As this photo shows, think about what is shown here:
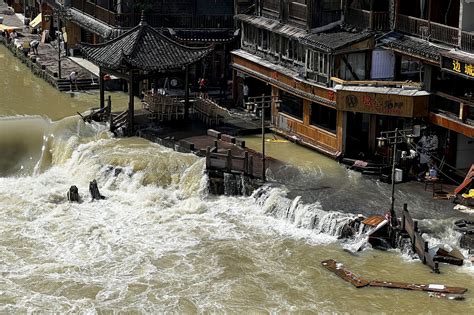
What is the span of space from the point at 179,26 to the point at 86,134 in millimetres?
16407

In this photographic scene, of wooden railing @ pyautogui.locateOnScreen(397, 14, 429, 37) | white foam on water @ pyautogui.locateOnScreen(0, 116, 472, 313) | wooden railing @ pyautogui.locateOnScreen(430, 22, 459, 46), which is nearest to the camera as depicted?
white foam on water @ pyautogui.locateOnScreen(0, 116, 472, 313)

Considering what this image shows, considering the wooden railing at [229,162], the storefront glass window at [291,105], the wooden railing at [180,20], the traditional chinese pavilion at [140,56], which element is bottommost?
the wooden railing at [229,162]

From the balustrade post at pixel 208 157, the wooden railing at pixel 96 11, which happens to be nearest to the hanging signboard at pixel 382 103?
the balustrade post at pixel 208 157

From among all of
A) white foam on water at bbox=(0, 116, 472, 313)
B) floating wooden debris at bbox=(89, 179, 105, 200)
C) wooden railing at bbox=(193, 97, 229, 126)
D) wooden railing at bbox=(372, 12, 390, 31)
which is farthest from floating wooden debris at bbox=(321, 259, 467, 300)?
wooden railing at bbox=(193, 97, 229, 126)

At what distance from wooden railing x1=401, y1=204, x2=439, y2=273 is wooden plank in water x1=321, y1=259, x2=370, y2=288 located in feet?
10.4

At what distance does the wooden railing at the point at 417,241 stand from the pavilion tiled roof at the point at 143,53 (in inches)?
821

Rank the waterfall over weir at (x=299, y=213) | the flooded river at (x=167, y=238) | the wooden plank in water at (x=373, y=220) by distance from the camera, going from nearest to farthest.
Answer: the flooded river at (x=167, y=238) < the wooden plank in water at (x=373, y=220) < the waterfall over weir at (x=299, y=213)

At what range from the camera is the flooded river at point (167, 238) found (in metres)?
39.1

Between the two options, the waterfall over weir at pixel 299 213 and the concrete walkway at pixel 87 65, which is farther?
the concrete walkway at pixel 87 65

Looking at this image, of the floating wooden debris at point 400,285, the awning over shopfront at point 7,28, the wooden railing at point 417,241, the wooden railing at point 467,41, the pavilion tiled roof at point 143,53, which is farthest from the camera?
the awning over shopfront at point 7,28

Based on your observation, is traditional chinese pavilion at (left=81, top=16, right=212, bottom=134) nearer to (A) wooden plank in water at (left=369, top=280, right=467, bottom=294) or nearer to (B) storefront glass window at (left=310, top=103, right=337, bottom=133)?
(B) storefront glass window at (left=310, top=103, right=337, bottom=133)

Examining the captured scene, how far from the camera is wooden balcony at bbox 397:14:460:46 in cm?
4930

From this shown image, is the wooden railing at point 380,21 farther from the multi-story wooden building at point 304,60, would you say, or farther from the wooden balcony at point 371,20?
the multi-story wooden building at point 304,60

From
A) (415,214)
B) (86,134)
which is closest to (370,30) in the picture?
(415,214)
